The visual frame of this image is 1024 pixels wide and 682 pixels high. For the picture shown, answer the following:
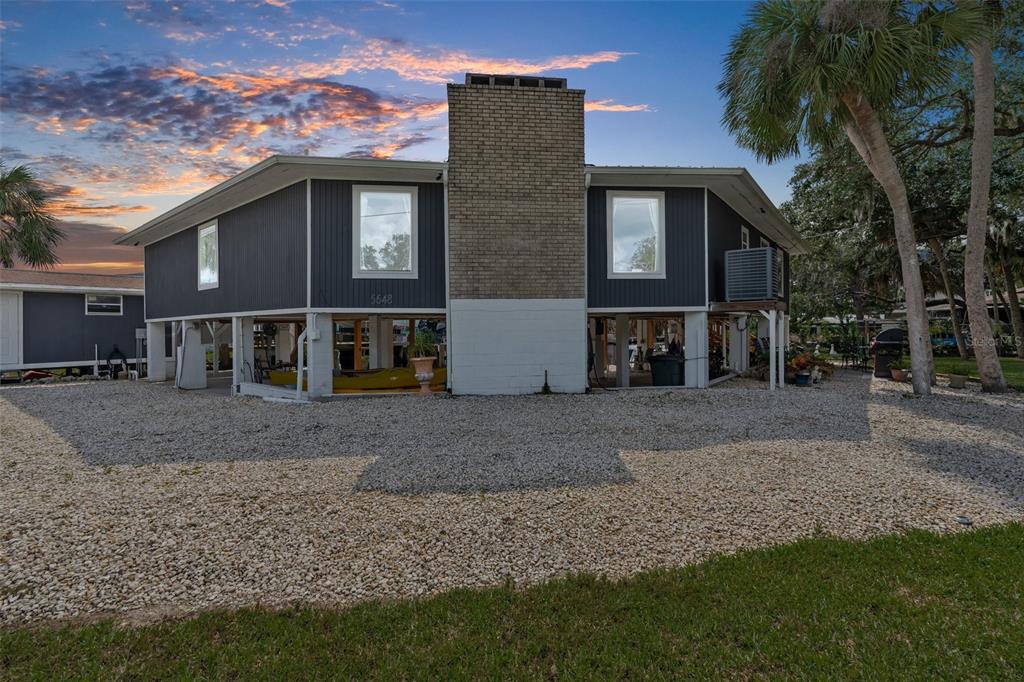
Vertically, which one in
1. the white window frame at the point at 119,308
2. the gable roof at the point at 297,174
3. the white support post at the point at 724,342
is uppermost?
the gable roof at the point at 297,174

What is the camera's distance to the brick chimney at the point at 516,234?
1116cm

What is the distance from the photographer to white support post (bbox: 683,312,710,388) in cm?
1250

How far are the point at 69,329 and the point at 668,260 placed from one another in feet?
68.0

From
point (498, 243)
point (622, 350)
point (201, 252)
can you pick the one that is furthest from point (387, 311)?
point (201, 252)

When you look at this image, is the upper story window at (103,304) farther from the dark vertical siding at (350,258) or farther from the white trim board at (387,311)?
the white trim board at (387,311)

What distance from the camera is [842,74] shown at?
33.2ft

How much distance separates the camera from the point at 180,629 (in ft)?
9.38

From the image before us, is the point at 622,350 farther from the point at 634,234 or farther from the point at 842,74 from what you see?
the point at 842,74

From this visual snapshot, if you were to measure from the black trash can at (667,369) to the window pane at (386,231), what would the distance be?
6038mm

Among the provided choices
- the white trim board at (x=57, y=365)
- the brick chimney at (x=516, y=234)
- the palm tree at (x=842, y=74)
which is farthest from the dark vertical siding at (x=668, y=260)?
the white trim board at (x=57, y=365)

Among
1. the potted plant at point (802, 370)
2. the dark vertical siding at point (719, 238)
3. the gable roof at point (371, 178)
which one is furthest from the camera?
the potted plant at point (802, 370)

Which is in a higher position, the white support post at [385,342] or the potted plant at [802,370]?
the white support post at [385,342]

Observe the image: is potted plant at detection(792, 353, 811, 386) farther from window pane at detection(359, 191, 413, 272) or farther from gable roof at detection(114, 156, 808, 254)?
window pane at detection(359, 191, 413, 272)

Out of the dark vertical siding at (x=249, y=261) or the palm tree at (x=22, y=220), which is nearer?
the dark vertical siding at (x=249, y=261)
